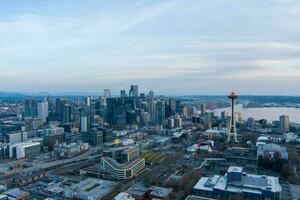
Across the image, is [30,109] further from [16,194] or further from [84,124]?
[16,194]

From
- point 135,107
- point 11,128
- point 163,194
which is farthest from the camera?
point 135,107

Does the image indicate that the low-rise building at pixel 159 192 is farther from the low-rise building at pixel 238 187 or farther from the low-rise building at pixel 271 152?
the low-rise building at pixel 271 152

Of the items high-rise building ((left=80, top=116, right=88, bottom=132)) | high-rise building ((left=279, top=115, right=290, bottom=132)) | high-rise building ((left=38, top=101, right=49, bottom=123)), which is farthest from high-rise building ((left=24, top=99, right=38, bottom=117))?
high-rise building ((left=279, top=115, right=290, bottom=132))

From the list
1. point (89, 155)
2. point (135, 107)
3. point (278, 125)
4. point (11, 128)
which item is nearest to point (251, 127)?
point (278, 125)

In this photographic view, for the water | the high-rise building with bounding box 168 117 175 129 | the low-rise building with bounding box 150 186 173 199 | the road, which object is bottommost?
the road

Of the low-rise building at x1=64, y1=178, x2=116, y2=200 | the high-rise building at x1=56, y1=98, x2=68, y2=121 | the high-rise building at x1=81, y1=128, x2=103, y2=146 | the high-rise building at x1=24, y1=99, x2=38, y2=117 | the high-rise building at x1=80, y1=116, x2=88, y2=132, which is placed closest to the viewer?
the low-rise building at x1=64, y1=178, x2=116, y2=200

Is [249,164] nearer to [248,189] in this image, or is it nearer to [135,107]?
[248,189]

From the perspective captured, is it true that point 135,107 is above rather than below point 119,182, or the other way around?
above

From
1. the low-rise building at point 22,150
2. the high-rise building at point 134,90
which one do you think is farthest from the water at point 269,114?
the low-rise building at point 22,150

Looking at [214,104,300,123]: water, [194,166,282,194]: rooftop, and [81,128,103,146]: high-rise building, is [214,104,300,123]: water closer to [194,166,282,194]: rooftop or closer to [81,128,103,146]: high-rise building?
[81,128,103,146]: high-rise building

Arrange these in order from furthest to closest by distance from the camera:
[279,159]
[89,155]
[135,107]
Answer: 1. [135,107]
2. [89,155]
3. [279,159]

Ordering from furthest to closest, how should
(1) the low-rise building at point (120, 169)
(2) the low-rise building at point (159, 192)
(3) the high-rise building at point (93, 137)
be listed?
Result: (3) the high-rise building at point (93, 137) → (1) the low-rise building at point (120, 169) → (2) the low-rise building at point (159, 192)
